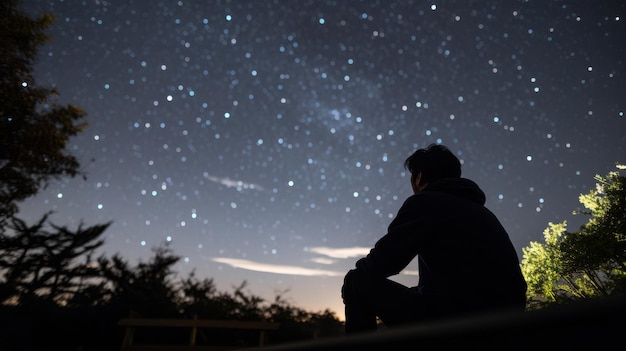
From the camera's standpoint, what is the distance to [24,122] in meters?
9.98

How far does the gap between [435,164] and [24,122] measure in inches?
495

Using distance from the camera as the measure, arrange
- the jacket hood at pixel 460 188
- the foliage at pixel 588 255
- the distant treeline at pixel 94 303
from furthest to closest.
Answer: the foliage at pixel 588 255 < the distant treeline at pixel 94 303 < the jacket hood at pixel 460 188

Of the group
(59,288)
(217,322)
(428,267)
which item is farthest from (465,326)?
(59,288)

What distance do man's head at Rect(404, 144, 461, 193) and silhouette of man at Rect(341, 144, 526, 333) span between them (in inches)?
10.8

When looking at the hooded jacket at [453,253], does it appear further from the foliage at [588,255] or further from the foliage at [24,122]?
the foliage at [588,255]

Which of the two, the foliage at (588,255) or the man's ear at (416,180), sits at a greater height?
the foliage at (588,255)

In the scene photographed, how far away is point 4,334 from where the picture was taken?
6652 mm

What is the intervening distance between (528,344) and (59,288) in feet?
43.1

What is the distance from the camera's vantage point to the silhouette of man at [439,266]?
135 centimetres

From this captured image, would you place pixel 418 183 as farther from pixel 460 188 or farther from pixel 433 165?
pixel 460 188

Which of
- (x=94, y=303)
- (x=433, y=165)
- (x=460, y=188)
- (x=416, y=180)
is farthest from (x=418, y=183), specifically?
(x=94, y=303)

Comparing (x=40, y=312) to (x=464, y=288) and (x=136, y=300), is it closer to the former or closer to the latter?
(x=136, y=300)

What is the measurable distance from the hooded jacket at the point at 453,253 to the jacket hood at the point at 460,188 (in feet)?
0.20

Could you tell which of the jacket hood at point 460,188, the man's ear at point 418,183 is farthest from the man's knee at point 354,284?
the man's ear at point 418,183
